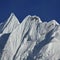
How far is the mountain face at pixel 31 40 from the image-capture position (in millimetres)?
37938

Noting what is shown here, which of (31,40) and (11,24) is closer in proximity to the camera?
(31,40)

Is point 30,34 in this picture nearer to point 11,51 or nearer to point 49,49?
point 11,51

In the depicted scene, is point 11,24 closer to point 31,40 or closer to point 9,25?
point 9,25

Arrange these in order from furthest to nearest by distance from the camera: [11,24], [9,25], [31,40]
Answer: [9,25] < [11,24] < [31,40]

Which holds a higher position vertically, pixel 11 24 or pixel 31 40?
pixel 11 24

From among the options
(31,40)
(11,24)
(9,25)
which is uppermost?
(9,25)

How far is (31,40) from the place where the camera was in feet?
140

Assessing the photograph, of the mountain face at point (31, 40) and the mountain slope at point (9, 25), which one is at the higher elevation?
the mountain slope at point (9, 25)

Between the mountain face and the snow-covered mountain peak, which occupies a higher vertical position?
the snow-covered mountain peak

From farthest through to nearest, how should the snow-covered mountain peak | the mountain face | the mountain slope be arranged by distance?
the snow-covered mountain peak < the mountain slope < the mountain face

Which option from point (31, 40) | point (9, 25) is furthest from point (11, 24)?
point (31, 40)

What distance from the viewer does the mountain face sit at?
37938 millimetres

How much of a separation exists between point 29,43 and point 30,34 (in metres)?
1.23

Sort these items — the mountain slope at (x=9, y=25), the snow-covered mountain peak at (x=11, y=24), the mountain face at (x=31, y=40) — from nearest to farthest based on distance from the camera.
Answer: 1. the mountain face at (x=31, y=40)
2. the mountain slope at (x=9, y=25)
3. the snow-covered mountain peak at (x=11, y=24)
